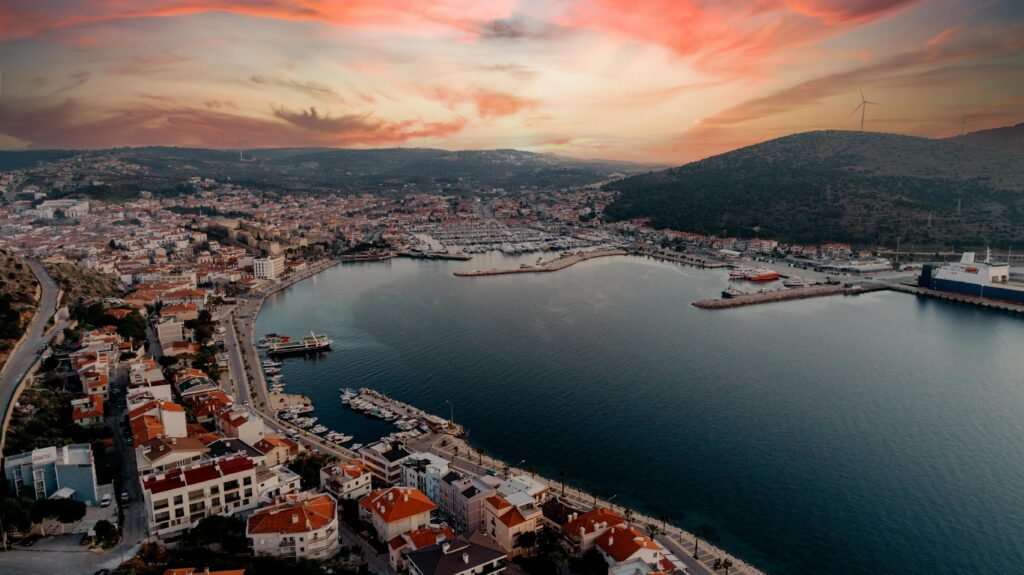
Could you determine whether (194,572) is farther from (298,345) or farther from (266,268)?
(266,268)

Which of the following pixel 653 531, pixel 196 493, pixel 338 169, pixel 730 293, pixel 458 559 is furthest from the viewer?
pixel 338 169

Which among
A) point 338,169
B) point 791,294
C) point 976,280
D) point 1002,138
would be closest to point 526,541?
point 791,294

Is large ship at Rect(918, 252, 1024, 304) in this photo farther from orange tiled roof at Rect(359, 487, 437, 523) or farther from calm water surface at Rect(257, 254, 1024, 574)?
orange tiled roof at Rect(359, 487, 437, 523)

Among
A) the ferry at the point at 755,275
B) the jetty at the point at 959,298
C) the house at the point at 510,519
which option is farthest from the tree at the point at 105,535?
the jetty at the point at 959,298

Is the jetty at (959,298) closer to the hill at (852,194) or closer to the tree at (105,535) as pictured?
the hill at (852,194)

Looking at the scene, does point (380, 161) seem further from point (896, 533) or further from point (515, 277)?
point (896, 533)

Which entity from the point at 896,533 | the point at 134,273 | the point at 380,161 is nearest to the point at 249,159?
the point at 380,161
